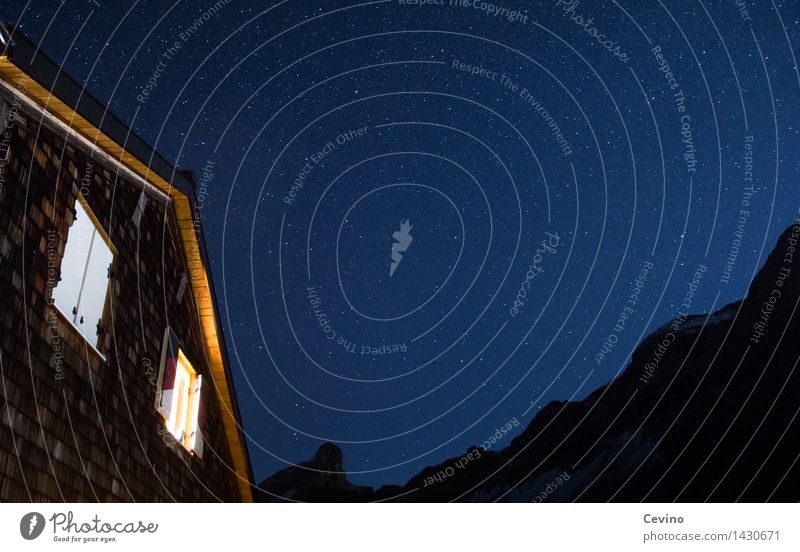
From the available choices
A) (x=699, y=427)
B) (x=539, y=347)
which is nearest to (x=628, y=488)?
(x=699, y=427)

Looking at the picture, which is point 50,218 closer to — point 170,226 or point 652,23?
point 170,226

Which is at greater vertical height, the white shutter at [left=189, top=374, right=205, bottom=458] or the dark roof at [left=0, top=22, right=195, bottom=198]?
the dark roof at [left=0, top=22, right=195, bottom=198]

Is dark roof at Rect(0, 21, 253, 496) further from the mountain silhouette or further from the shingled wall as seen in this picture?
the mountain silhouette

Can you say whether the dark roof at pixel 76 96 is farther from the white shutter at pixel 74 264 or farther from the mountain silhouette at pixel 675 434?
the mountain silhouette at pixel 675 434

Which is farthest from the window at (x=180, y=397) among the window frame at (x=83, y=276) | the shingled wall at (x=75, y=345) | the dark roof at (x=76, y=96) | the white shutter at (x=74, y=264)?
the white shutter at (x=74, y=264)

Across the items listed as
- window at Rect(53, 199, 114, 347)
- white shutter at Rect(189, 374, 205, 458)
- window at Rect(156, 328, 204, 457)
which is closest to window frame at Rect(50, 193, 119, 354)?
window at Rect(53, 199, 114, 347)

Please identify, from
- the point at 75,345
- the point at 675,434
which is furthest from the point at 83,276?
the point at 675,434
